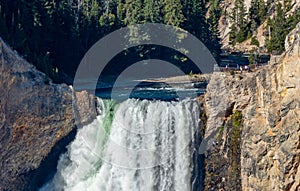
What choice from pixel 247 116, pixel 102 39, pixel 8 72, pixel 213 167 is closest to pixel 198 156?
pixel 213 167

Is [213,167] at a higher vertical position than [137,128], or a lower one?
lower

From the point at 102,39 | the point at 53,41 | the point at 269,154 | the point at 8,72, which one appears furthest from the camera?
the point at 102,39

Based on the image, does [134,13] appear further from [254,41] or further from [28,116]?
[28,116]

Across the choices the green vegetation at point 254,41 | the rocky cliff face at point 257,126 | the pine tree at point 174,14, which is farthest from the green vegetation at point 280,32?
the rocky cliff face at point 257,126

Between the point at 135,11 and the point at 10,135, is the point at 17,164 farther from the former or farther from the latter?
the point at 135,11

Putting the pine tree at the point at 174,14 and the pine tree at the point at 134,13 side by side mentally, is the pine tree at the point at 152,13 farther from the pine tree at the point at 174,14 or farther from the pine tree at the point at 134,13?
the pine tree at the point at 174,14

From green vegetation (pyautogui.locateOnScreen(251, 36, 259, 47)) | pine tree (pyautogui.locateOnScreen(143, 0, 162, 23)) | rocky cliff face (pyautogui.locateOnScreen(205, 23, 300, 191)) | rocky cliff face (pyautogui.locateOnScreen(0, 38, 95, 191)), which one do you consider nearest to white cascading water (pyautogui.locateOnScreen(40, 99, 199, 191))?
rocky cliff face (pyautogui.locateOnScreen(0, 38, 95, 191))
